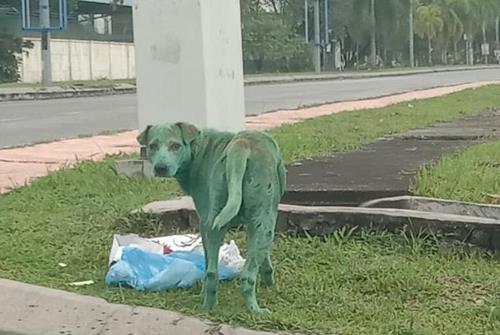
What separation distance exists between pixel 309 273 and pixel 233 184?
1.06 meters

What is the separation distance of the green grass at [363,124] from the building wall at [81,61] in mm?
24400

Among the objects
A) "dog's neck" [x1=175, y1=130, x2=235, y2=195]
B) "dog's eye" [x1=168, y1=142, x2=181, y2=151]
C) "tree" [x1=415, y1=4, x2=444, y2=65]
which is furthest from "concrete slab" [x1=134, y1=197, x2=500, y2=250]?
"tree" [x1=415, y1=4, x2=444, y2=65]

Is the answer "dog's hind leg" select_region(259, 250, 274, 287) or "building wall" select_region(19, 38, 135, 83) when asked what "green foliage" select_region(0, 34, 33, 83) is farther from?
"dog's hind leg" select_region(259, 250, 274, 287)

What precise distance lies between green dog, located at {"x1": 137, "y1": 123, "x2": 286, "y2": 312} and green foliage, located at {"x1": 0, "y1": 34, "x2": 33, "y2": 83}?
36.5 m

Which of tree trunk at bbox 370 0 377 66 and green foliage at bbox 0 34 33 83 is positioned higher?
tree trunk at bbox 370 0 377 66

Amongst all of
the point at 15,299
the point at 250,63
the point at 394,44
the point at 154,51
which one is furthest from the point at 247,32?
the point at 15,299

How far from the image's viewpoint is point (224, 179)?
371 centimetres

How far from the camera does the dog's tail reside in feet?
11.7

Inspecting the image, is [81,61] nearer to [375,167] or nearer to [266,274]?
[375,167]

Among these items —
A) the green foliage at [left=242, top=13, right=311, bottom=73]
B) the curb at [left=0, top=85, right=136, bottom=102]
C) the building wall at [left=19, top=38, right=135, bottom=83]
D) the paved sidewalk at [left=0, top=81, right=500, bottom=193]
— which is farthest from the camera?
the green foliage at [left=242, top=13, right=311, bottom=73]

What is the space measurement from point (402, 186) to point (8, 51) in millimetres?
35091

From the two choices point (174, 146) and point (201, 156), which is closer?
point (174, 146)

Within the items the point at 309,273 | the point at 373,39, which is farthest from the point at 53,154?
the point at 373,39

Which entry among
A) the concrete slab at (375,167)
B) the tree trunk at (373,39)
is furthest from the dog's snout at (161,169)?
the tree trunk at (373,39)
